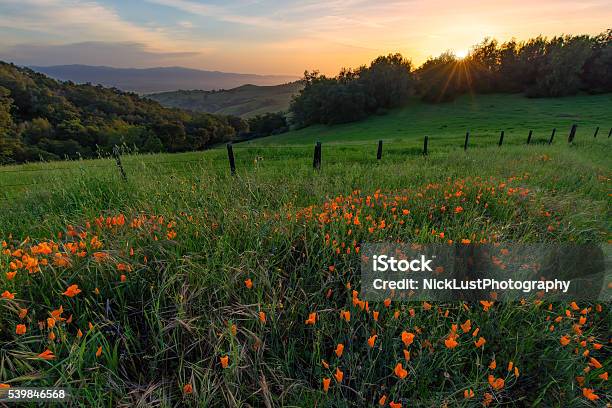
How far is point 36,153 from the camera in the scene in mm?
33656

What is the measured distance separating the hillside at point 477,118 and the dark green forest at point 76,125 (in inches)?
783

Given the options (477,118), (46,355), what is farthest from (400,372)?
(477,118)

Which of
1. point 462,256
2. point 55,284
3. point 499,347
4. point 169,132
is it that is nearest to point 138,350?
point 55,284

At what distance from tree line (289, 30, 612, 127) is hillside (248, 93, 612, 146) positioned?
263cm

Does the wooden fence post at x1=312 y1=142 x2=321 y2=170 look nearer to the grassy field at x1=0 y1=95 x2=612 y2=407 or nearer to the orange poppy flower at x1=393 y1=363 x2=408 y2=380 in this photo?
the grassy field at x1=0 y1=95 x2=612 y2=407

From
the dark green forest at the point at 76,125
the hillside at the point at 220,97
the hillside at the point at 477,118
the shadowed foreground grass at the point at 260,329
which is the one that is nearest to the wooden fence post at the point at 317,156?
the shadowed foreground grass at the point at 260,329

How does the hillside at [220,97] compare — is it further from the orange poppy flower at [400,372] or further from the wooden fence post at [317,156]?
the orange poppy flower at [400,372]

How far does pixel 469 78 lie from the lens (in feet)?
188

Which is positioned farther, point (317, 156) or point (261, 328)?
point (317, 156)

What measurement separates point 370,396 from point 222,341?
1033 mm

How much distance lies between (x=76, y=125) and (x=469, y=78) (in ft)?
235

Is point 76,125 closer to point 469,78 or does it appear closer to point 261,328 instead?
point 261,328

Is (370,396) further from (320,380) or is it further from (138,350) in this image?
(138,350)

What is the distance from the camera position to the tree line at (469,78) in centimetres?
5053
